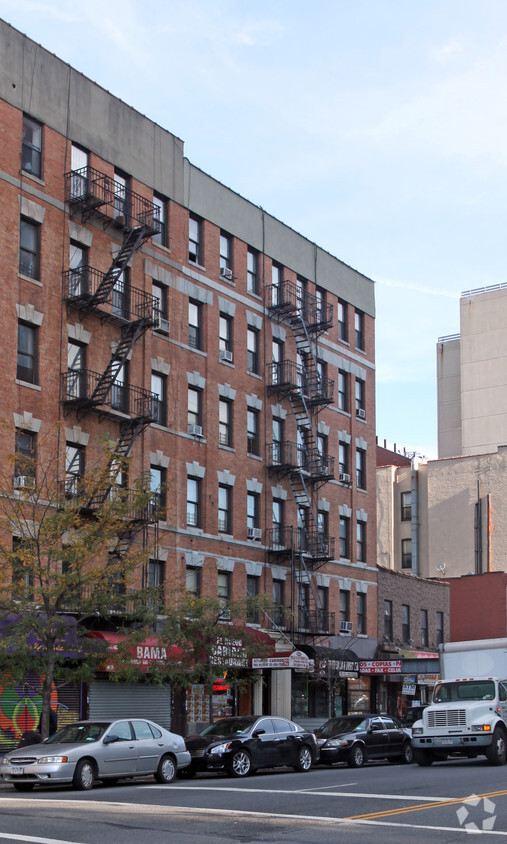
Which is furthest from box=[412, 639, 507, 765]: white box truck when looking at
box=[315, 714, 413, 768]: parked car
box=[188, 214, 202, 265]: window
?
box=[188, 214, 202, 265]: window

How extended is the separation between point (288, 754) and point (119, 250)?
17.5 metres

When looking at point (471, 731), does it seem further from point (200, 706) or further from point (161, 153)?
point (161, 153)

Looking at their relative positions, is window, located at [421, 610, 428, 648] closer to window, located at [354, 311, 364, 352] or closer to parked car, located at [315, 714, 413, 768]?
window, located at [354, 311, 364, 352]

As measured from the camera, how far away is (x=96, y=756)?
21.4m

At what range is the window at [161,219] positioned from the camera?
38.3 meters

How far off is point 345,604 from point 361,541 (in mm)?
3436

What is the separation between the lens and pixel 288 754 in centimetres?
2642

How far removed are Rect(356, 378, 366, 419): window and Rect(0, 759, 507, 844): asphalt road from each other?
27649 millimetres

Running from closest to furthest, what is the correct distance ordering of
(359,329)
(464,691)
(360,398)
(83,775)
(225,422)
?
(83,775), (464,691), (225,422), (360,398), (359,329)

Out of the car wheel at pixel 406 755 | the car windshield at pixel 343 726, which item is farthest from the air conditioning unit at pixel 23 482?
the car wheel at pixel 406 755

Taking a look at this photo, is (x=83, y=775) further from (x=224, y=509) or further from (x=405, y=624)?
(x=405, y=624)

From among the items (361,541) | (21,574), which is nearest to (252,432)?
(361,541)

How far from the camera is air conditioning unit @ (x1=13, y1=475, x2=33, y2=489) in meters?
27.8

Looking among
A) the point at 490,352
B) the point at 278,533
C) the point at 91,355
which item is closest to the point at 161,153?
the point at 91,355
